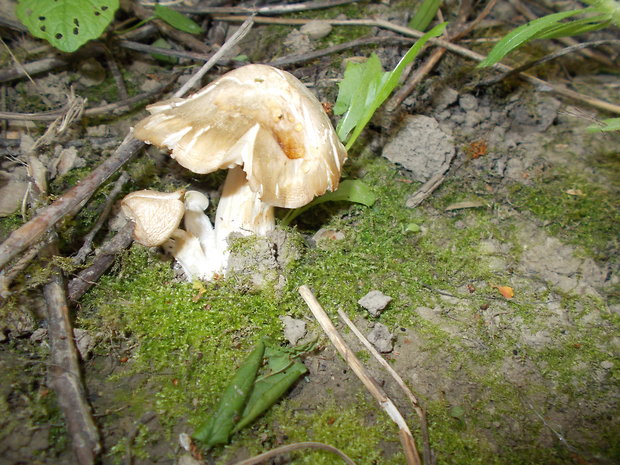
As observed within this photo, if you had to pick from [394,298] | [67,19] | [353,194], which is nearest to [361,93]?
[353,194]

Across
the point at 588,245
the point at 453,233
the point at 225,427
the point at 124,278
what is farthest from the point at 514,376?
the point at 124,278

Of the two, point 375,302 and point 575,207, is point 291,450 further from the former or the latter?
point 575,207

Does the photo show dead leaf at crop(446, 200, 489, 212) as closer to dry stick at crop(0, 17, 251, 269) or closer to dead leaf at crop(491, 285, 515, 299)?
dead leaf at crop(491, 285, 515, 299)

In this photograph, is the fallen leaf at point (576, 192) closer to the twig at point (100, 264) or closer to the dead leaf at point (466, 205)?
the dead leaf at point (466, 205)

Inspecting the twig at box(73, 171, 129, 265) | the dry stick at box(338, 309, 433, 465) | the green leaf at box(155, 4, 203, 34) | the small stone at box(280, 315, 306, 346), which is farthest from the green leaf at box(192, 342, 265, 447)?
the green leaf at box(155, 4, 203, 34)

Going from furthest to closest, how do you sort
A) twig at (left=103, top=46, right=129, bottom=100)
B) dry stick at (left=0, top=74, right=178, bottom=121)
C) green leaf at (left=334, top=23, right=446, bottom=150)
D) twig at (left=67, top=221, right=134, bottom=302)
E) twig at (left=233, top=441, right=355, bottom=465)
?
twig at (left=103, top=46, right=129, bottom=100)
dry stick at (left=0, top=74, right=178, bottom=121)
green leaf at (left=334, top=23, right=446, bottom=150)
twig at (left=67, top=221, right=134, bottom=302)
twig at (left=233, top=441, right=355, bottom=465)

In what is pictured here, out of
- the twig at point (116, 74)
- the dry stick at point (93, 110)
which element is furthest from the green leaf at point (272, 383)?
the twig at point (116, 74)
